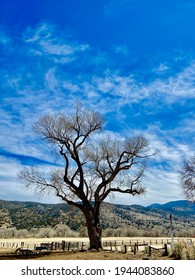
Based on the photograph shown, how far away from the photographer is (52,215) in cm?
10825

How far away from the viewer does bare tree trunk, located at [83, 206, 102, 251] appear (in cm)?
2773

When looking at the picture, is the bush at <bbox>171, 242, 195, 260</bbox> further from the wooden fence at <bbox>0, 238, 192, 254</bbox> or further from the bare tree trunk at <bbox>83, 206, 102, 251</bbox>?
the bare tree trunk at <bbox>83, 206, 102, 251</bbox>

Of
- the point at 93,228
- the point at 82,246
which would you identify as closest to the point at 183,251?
the point at 93,228

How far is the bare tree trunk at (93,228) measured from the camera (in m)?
27.7

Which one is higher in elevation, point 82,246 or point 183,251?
point 183,251

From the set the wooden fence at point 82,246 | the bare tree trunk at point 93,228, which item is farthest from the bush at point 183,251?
the bare tree trunk at point 93,228

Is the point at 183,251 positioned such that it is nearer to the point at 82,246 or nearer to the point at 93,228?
the point at 93,228

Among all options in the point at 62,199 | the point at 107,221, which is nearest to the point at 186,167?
the point at 62,199

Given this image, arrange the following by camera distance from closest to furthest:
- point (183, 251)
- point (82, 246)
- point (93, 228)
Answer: point (183, 251) < point (93, 228) < point (82, 246)

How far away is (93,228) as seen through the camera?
28.1 meters

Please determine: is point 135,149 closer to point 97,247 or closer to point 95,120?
point 95,120

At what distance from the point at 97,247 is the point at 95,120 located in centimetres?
997

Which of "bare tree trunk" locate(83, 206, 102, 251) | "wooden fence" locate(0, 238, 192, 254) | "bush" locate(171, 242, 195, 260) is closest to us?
"bush" locate(171, 242, 195, 260)

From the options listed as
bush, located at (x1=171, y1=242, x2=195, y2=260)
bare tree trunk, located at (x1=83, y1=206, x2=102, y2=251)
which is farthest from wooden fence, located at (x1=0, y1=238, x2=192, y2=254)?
bush, located at (x1=171, y1=242, x2=195, y2=260)
